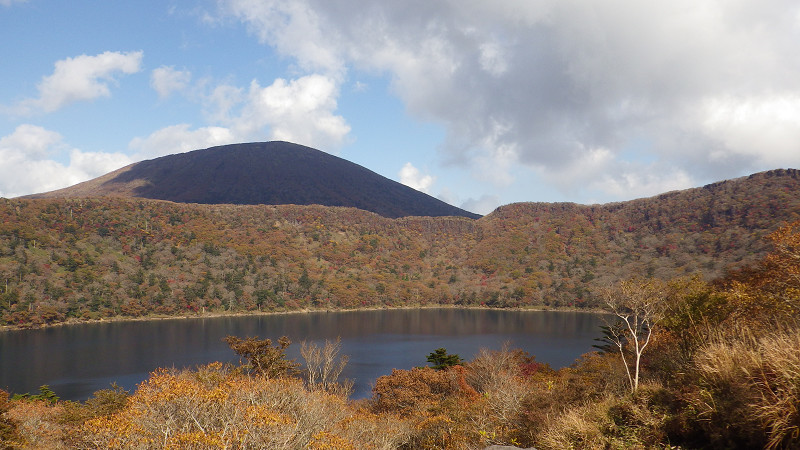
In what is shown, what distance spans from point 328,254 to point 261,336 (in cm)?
8093

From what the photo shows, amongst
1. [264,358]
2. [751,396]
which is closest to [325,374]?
[264,358]

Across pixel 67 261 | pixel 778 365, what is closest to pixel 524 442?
pixel 778 365

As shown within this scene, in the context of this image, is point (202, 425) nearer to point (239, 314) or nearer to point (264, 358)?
point (264, 358)

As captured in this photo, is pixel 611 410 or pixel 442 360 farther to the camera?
pixel 442 360

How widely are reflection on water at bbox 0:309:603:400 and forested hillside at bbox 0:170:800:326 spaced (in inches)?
512

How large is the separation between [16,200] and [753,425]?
16894cm

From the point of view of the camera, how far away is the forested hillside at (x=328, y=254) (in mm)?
104562

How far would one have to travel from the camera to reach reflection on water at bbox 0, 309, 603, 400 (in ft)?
177

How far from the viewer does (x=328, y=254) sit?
15988 cm

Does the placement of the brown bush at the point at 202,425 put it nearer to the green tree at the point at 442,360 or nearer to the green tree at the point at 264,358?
the green tree at the point at 264,358

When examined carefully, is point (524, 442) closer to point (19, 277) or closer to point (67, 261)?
point (19, 277)

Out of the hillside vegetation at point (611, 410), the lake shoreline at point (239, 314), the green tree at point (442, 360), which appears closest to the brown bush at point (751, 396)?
the hillside vegetation at point (611, 410)

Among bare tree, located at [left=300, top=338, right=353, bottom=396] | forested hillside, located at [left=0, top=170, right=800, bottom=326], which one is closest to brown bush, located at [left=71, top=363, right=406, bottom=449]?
bare tree, located at [left=300, top=338, right=353, bottom=396]

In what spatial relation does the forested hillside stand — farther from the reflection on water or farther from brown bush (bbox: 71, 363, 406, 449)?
brown bush (bbox: 71, 363, 406, 449)
